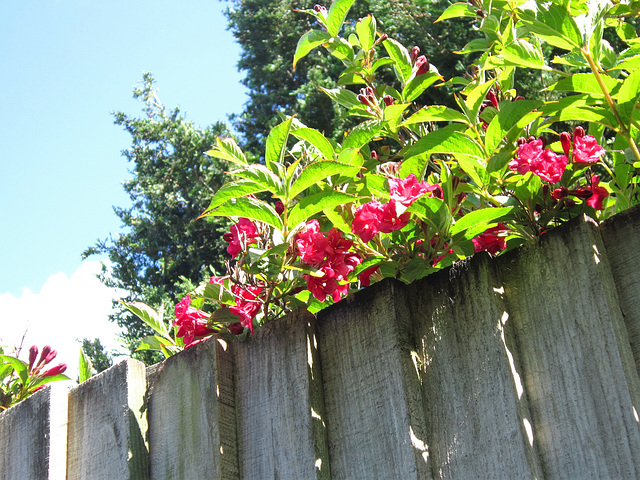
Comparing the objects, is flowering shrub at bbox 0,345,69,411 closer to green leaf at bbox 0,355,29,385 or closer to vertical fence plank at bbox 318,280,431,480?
green leaf at bbox 0,355,29,385

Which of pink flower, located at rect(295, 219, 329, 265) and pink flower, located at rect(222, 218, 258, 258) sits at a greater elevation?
pink flower, located at rect(222, 218, 258, 258)

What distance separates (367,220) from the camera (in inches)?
Result: 44.1

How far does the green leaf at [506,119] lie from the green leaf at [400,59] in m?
0.33

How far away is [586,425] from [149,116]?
11.8 meters

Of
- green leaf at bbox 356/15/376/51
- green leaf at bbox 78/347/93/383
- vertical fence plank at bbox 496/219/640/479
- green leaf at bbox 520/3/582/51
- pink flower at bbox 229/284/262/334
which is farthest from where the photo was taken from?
green leaf at bbox 78/347/93/383

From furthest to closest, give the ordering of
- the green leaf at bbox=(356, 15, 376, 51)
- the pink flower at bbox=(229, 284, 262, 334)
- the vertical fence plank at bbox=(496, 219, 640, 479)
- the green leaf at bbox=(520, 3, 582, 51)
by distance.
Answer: the green leaf at bbox=(356, 15, 376, 51), the pink flower at bbox=(229, 284, 262, 334), the green leaf at bbox=(520, 3, 582, 51), the vertical fence plank at bbox=(496, 219, 640, 479)

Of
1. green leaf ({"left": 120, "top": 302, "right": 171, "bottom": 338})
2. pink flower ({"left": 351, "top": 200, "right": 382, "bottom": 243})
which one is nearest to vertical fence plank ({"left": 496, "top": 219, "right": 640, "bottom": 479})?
pink flower ({"left": 351, "top": 200, "right": 382, "bottom": 243})

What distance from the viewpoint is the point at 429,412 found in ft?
3.46

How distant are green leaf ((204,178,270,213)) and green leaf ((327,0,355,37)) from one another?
430mm

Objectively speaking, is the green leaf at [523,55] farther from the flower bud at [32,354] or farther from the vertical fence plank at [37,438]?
the flower bud at [32,354]

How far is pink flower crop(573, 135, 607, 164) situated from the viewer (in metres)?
1.07

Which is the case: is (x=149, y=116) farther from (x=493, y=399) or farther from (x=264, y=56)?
(x=493, y=399)

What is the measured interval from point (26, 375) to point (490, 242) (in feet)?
4.00

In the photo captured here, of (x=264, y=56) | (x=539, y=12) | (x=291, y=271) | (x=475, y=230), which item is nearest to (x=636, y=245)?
(x=475, y=230)
